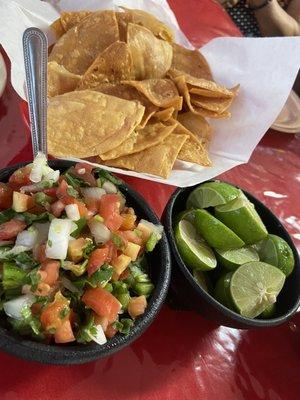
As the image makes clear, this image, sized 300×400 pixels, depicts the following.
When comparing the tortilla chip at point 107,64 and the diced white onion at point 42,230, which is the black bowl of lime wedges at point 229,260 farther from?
the tortilla chip at point 107,64

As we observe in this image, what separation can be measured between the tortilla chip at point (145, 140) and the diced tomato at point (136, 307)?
21.6 inches

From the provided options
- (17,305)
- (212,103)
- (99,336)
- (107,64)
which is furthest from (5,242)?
(212,103)

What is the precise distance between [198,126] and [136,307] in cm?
91

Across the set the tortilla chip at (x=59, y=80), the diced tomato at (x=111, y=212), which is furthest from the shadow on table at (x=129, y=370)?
the tortilla chip at (x=59, y=80)

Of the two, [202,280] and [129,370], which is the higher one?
[202,280]

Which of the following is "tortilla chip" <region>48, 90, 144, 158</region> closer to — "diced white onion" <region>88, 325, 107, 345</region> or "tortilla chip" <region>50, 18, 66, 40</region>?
"tortilla chip" <region>50, 18, 66, 40</region>

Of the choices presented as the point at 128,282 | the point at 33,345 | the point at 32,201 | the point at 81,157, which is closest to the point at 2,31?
the point at 81,157

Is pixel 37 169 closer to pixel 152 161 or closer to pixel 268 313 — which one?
pixel 152 161

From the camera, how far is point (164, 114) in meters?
1.55

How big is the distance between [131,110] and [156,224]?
0.53 m

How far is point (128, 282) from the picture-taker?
947mm

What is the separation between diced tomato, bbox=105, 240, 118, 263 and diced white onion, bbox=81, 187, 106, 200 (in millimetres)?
132

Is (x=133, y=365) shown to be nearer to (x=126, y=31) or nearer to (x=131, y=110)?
(x=131, y=110)

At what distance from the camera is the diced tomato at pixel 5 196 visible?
955 millimetres
